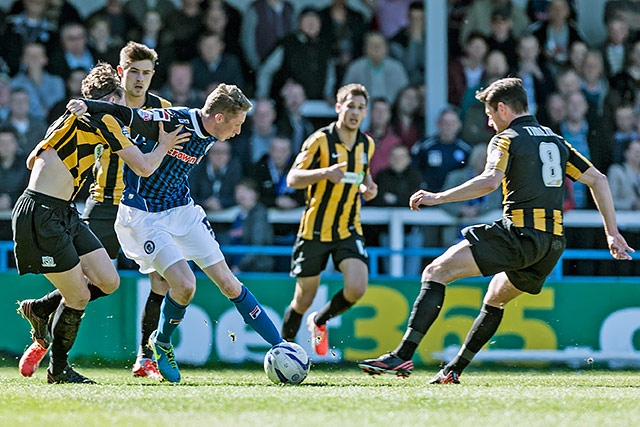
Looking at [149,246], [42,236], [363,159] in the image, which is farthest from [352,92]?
[42,236]

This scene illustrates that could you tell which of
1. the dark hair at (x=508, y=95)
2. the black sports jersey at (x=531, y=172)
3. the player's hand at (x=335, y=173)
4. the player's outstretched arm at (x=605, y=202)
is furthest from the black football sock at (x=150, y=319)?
the player's outstretched arm at (x=605, y=202)

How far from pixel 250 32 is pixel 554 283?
441cm

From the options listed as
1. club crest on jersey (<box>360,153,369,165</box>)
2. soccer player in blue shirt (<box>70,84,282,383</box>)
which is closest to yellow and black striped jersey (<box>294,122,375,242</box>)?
club crest on jersey (<box>360,153,369,165</box>)

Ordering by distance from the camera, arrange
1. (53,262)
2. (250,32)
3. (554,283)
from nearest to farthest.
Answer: (53,262) → (554,283) → (250,32)

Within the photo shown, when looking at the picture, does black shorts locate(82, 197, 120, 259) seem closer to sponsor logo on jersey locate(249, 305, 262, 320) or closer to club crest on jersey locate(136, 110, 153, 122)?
club crest on jersey locate(136, 110, 153, 122)

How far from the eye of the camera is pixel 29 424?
17.5ft

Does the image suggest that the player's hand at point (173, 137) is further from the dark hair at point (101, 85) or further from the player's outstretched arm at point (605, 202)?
the player's outstretched arm at point (605, 202)

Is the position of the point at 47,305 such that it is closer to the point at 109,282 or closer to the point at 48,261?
the point at 109,282

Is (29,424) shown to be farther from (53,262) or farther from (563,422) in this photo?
(563,422)

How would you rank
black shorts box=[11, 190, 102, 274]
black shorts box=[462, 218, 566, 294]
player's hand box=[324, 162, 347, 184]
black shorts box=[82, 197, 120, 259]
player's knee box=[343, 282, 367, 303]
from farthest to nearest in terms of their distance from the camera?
1. player's knee box=[343, 282, 367, 303]
2. player's hand box=[324, 162, 347, 184]
3. black shorts box=[82, 197, 120, 259]
4. black shorts box=[462, 218, 566, 294]
5. black shorts box=[11, 190, 102, 274]

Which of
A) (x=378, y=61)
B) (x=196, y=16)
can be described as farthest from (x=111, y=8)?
(x=378, y=61)

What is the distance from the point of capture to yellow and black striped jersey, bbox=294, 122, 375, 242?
921 cm

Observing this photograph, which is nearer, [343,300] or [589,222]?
[343,300]

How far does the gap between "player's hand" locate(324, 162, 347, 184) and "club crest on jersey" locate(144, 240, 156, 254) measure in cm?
185
